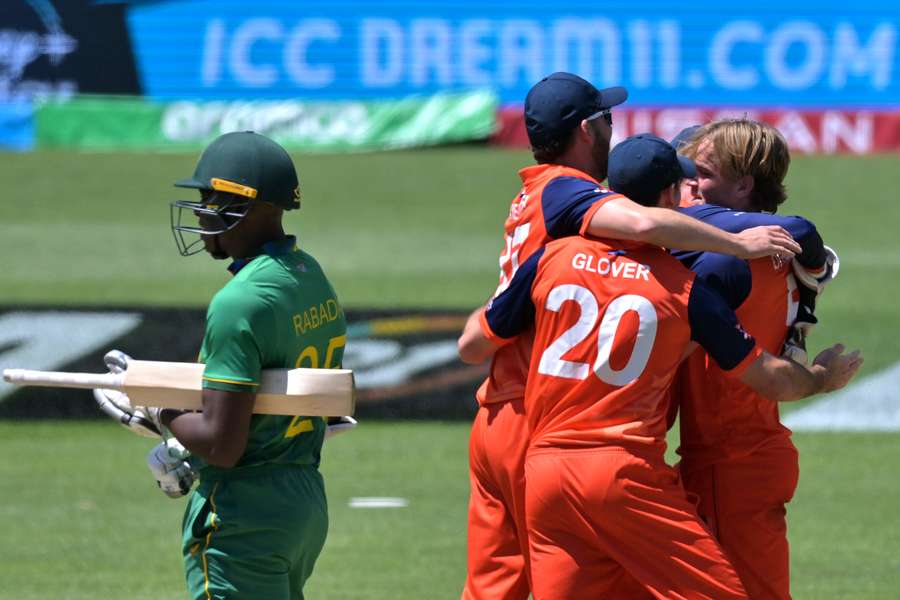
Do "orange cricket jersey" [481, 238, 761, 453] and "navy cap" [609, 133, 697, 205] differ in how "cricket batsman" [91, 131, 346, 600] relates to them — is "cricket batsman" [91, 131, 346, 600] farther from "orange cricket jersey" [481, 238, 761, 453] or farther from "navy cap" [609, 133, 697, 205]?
"navy cap" [609, 133, 697, 205]

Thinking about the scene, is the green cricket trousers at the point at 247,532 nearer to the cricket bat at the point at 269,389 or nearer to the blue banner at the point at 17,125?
the cricket bat at the point at 269,389

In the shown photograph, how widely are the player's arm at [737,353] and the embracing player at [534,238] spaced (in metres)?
0.17

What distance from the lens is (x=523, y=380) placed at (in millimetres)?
4754

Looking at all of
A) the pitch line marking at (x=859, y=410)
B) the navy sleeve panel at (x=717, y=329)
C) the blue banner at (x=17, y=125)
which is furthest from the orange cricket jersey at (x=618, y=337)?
the blue banner at (x=17, y=125)

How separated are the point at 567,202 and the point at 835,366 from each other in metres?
1.07

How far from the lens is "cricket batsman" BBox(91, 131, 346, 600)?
4281mm

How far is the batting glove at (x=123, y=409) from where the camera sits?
457cm

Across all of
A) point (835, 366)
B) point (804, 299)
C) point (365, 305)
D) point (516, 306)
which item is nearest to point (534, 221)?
point (516, 306)

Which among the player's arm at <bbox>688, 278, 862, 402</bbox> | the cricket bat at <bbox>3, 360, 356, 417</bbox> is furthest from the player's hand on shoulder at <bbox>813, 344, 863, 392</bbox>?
the cricket bat at <bbox>3, 360, 356, 417</bbox>

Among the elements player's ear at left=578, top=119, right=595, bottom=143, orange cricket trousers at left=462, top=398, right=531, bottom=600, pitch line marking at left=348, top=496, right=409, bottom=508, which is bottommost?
pitch line marking at left=348, top=496, right=409, bottom=508

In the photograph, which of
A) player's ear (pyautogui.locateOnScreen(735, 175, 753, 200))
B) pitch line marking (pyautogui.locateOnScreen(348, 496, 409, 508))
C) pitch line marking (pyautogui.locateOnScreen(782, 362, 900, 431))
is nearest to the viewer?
player's ear (pyautogui.locateOnScreen(735, 175, 753, 200))

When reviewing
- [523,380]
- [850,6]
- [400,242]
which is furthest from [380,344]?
[850,6]

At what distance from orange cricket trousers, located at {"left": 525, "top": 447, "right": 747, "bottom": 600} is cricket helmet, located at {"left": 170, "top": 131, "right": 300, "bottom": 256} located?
46.8 inches

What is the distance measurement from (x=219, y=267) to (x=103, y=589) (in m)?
11.8
